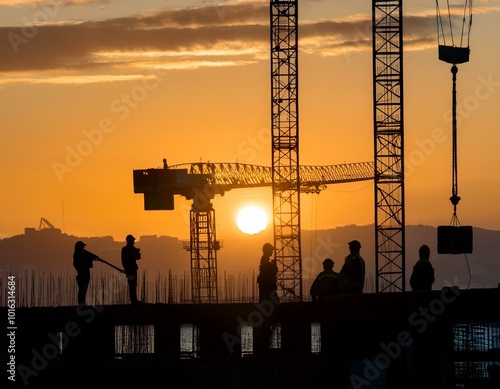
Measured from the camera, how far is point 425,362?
109ft

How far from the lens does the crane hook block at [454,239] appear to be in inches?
2544

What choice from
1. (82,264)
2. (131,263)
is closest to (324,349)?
(131,263)

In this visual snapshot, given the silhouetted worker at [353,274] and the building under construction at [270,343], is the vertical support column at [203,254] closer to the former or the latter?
the building under construction at [270,343]

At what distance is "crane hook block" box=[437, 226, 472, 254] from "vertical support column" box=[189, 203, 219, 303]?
2391 inches

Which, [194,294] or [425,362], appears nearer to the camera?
[425,362]

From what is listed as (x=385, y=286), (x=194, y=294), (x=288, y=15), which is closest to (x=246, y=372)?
(x=385, y=286)

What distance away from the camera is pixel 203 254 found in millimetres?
132000

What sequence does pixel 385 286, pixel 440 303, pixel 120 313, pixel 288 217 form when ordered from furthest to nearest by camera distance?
pixel 288 217 < pixel 385 286 < pixel 120 313 < pixel 440 303

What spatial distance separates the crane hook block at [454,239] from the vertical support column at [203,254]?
199 feet

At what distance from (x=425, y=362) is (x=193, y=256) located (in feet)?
325

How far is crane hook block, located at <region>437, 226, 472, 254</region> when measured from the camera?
64625 millimetres

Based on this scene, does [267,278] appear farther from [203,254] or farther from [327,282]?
[203,254]

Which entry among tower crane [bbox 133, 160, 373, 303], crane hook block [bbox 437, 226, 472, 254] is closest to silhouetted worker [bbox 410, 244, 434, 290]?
crane hook block [bbox 437, 226, 472, 254]

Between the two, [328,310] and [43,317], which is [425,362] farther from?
[43,317]
